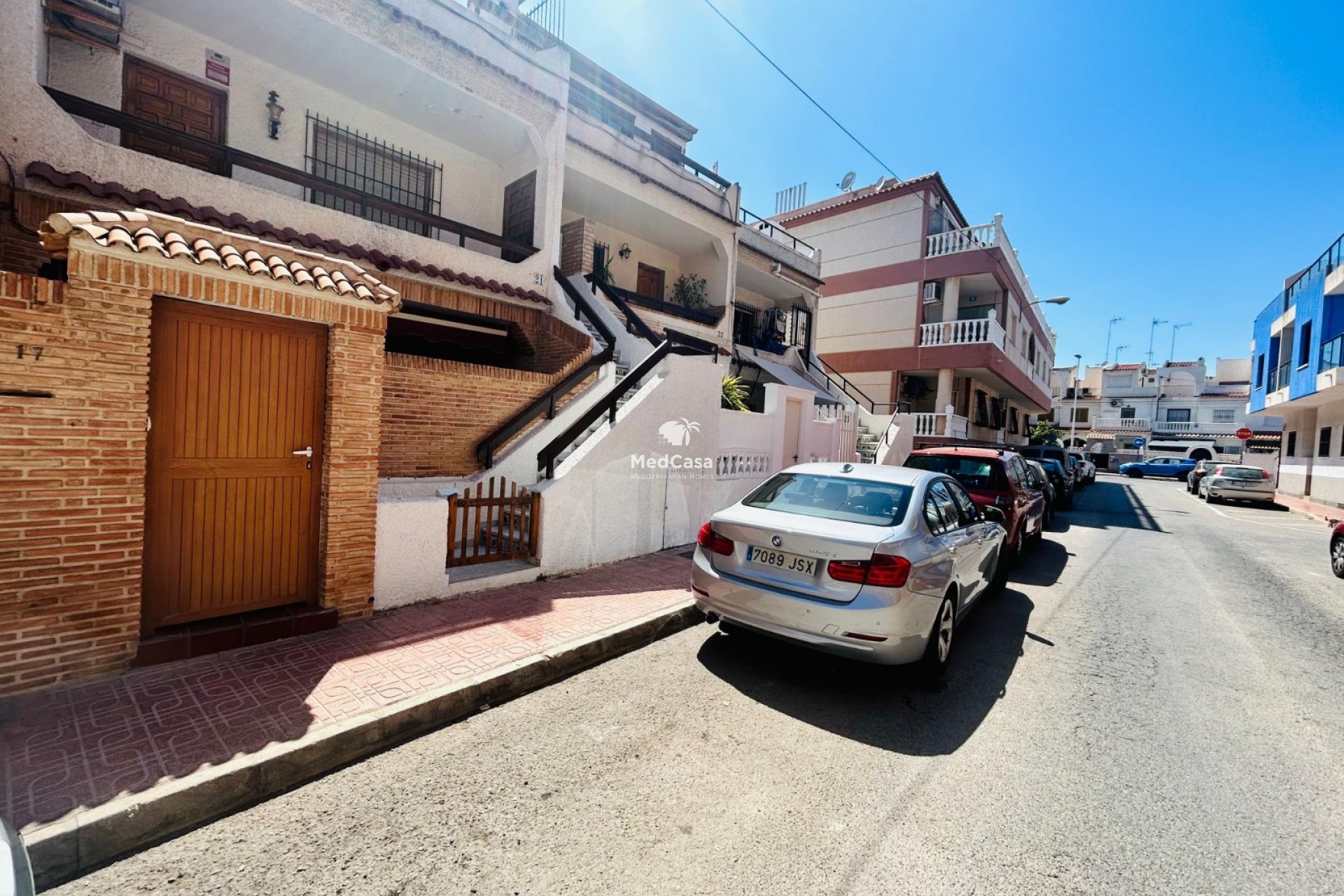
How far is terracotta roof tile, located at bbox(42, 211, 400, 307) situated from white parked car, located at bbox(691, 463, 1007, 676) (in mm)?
3424

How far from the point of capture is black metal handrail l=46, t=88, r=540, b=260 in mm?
6238

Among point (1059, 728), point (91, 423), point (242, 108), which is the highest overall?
point (242, 108)

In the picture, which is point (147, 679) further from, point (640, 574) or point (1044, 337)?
point (1044, 337)

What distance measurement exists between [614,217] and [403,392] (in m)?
8.06

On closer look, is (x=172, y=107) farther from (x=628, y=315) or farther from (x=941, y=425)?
→ (x=941, y=425)

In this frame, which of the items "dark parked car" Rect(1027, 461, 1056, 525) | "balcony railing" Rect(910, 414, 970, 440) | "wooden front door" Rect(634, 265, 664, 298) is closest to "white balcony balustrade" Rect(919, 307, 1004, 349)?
"balcony railing" Rect(910, 414, 970, 440)

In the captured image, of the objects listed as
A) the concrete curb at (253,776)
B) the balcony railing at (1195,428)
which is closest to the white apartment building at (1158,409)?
the balcony railing at (1195,428)

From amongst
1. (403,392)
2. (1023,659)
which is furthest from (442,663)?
(1023,659)

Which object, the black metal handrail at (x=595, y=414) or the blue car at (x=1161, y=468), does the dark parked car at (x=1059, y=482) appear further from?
the blue car at (x=1161, y=468)

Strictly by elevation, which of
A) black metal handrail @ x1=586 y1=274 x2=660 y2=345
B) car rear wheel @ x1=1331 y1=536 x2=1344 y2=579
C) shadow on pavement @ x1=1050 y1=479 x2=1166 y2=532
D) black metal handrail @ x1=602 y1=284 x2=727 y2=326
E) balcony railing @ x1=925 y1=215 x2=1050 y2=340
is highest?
balcony railing @ x1=925 y1=215 x2=1050 y2=340

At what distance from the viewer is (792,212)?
2525 centimetres

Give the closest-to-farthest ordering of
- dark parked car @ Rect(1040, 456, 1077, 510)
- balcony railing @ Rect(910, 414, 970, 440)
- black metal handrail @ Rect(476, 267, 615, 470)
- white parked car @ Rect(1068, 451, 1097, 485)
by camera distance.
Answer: black metal handrail @ Rect(476, 267, 615, 470) → dark parked car @ Rect(1040, 456, 1077, 510) → balcony railing @ Rect(910, 414, 970, 440) → white parked car @ Rect(1068, 451, 1097, 485)

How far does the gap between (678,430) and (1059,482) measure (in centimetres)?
1413

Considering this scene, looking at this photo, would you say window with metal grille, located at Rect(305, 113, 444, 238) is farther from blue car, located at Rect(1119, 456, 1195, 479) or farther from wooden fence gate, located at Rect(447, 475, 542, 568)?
blue car, located at Rect(1119, 456, 1195, 479)
